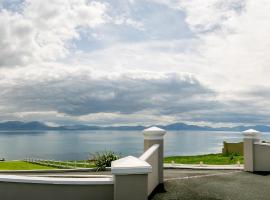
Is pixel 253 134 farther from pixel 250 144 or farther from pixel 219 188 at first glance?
pixel 219 188

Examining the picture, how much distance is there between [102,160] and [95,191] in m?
17.9

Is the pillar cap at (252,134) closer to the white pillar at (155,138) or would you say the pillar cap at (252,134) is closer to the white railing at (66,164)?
the white pillar at (155,138)

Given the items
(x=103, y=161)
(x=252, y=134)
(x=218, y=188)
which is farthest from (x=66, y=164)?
(x=218, y=188)

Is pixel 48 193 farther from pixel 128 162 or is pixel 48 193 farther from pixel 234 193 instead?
pixel 234 193

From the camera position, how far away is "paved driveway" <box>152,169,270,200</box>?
11117 mm

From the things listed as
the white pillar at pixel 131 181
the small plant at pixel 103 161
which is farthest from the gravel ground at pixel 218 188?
the small plant at pixel 103 161

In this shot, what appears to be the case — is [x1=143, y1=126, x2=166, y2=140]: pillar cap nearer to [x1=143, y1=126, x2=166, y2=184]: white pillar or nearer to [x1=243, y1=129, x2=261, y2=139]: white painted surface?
[x1=143, y1=126, x2=166, y2=184]: white pillar

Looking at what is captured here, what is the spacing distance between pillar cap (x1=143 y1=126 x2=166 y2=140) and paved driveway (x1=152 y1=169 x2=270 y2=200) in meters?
1.63

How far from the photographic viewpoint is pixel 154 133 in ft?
41.3

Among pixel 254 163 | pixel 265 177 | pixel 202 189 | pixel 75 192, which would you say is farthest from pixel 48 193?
pixel 254 163

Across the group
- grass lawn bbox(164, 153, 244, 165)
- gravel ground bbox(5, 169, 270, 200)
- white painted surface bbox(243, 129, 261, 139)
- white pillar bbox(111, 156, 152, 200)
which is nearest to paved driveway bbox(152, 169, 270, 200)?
gravel ground bbox(5, 169, 270, 200)

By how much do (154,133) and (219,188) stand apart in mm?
2867

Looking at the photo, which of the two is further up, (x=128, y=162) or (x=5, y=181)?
(x=128, y=162)

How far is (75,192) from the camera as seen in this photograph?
26.8 ft
